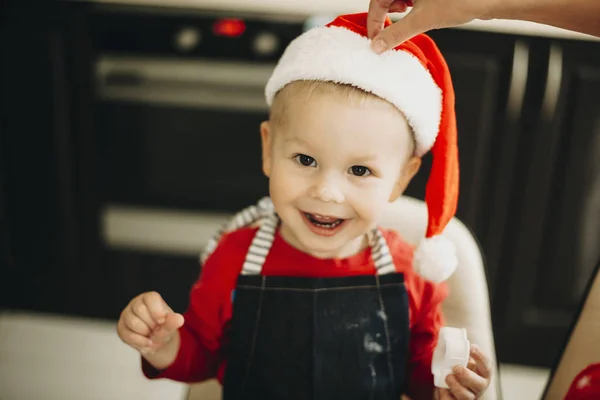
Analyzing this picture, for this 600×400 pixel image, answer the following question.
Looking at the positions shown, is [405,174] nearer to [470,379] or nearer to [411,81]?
[411,81]

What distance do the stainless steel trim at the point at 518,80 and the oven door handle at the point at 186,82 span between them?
0.54 metres

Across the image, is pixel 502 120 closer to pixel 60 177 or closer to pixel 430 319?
pixel 430 319

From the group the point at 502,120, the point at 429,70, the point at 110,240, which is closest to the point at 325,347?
the point at 429,70

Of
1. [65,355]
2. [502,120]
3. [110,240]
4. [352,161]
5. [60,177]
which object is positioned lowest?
[65,355]

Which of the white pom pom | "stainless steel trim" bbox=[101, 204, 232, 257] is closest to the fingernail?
the white pom pom

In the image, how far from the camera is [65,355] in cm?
161

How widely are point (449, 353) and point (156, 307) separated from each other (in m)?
0.34

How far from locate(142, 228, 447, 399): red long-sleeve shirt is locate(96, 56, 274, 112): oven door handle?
2.16ft

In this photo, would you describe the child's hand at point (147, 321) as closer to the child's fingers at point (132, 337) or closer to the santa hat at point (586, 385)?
the child's fingers at point (132, 337)

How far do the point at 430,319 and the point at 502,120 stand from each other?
0.72 m

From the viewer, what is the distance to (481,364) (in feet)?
2.40

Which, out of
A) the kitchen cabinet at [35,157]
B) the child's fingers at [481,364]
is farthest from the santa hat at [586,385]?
the kitchen cabinet at [35,157]

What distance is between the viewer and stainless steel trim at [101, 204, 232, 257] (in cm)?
158

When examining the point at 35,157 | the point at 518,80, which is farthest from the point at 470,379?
the point at 35,157
